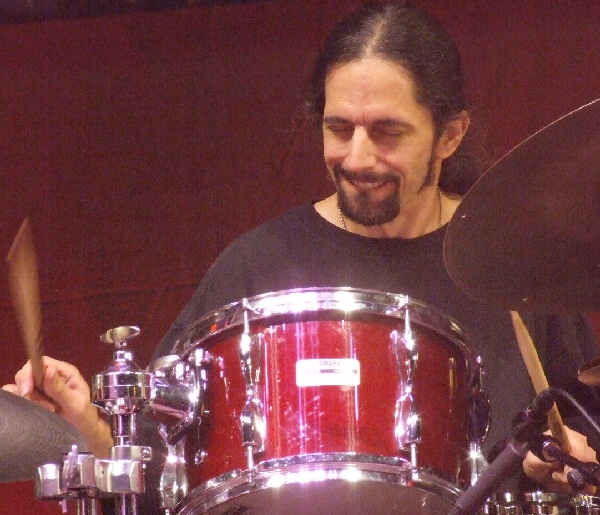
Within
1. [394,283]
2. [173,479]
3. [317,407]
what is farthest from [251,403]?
[394,283]

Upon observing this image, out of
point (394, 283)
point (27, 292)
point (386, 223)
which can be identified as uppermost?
point (386, 223)

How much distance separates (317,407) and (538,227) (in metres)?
0.46

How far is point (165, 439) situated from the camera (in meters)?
1.82

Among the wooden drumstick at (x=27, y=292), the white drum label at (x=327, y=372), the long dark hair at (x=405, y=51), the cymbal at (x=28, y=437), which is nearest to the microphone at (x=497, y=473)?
the white drum label at (x=327, y=372)

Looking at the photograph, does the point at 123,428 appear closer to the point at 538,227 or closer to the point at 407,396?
the point at 407,396

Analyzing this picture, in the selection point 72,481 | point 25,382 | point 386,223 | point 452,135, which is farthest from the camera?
point 452,135

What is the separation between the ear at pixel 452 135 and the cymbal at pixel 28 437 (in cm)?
117

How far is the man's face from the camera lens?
2.26 meters

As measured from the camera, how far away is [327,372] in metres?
1.69

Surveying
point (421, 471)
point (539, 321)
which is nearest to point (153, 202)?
point (539, 321)

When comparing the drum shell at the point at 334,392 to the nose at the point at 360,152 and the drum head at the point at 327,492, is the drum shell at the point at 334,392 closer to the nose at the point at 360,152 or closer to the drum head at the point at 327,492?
the drum head at the point at 327,492

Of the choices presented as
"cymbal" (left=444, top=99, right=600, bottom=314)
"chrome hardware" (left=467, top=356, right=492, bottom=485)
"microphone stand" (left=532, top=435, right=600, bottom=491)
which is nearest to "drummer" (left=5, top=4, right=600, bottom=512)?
"chrome hardware" (left=467, top=356, right=492, bottom=485)

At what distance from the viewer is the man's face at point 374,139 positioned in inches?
88.9

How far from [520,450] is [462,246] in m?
0.28
